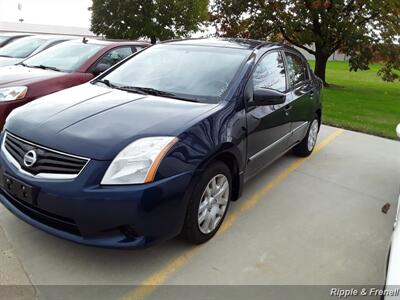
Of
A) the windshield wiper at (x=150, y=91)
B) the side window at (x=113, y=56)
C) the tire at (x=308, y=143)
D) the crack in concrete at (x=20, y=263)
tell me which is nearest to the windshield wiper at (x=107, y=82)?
the windshield wiper at (x=150, y=91)

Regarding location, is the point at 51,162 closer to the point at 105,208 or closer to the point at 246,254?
the point at 105,208

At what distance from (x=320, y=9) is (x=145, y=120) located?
13.4m

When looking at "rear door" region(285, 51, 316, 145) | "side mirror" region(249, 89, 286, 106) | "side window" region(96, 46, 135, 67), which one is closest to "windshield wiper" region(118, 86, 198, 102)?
"side mirror" region(249, 89, 286, 106)

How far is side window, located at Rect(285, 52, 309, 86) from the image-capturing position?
15.2ft

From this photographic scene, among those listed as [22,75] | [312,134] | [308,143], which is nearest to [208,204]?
[308,143]

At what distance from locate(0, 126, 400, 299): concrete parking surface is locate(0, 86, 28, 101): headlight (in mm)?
1859

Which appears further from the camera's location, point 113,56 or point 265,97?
point 113,56

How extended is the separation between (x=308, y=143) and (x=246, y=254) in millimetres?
2854

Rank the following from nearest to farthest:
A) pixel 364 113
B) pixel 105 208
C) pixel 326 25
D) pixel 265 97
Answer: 1. pixel 105 208
2. pixel 265 97
3. pixel 364 113
4. pixel 326 25

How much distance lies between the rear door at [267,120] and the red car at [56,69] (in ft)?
7.61

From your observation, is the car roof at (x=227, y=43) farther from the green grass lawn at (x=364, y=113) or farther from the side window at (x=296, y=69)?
the green grass lawn at (x=364, y=113)

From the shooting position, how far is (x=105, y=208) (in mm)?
2438

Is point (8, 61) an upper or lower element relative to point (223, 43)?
lower

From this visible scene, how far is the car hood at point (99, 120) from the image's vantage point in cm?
258
